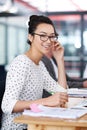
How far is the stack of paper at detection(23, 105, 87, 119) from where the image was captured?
4.90 ft

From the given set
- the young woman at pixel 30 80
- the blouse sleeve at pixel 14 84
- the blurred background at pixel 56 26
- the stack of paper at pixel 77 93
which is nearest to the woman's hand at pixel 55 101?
the young woman at pixel 30 80

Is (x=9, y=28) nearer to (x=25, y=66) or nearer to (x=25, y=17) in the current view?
(x=25, y=17)

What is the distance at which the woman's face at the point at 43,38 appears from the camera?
1970 mm

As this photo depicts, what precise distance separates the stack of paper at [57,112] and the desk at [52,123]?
4 centimetres

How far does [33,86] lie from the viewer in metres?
1.94

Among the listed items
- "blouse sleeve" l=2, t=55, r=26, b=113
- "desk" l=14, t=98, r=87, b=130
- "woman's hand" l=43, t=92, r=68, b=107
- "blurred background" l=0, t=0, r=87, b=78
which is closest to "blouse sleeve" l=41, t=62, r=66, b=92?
"blouse sleeve" l=2, t=55, r=26, b=113

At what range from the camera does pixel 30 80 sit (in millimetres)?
1925

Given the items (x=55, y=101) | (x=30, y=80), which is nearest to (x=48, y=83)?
(x=30, y=80)

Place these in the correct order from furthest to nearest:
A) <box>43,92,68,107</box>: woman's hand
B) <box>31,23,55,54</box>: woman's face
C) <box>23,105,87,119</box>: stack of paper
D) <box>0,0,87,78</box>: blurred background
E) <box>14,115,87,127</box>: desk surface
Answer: <box>0,0,87,78</box>: blurred background
<box>31,23,55,54</box>: woman's face
<box>43,92,68,107</box>: woman's hand
<box>23,105,87,119</box>: stack of paper
<box>14,115,87,127</box>: desk surface

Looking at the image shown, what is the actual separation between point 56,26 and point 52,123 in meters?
5.56

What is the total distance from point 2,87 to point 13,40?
5096 mm

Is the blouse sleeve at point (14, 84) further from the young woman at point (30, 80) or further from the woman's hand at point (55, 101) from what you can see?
the woman's hand at point (55, 101)

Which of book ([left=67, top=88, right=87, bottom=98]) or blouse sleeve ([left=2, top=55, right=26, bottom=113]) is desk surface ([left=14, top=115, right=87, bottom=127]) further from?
book ([left=67, top=88, right=87, bottom=98])

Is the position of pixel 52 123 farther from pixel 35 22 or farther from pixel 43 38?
pixel 35 22
